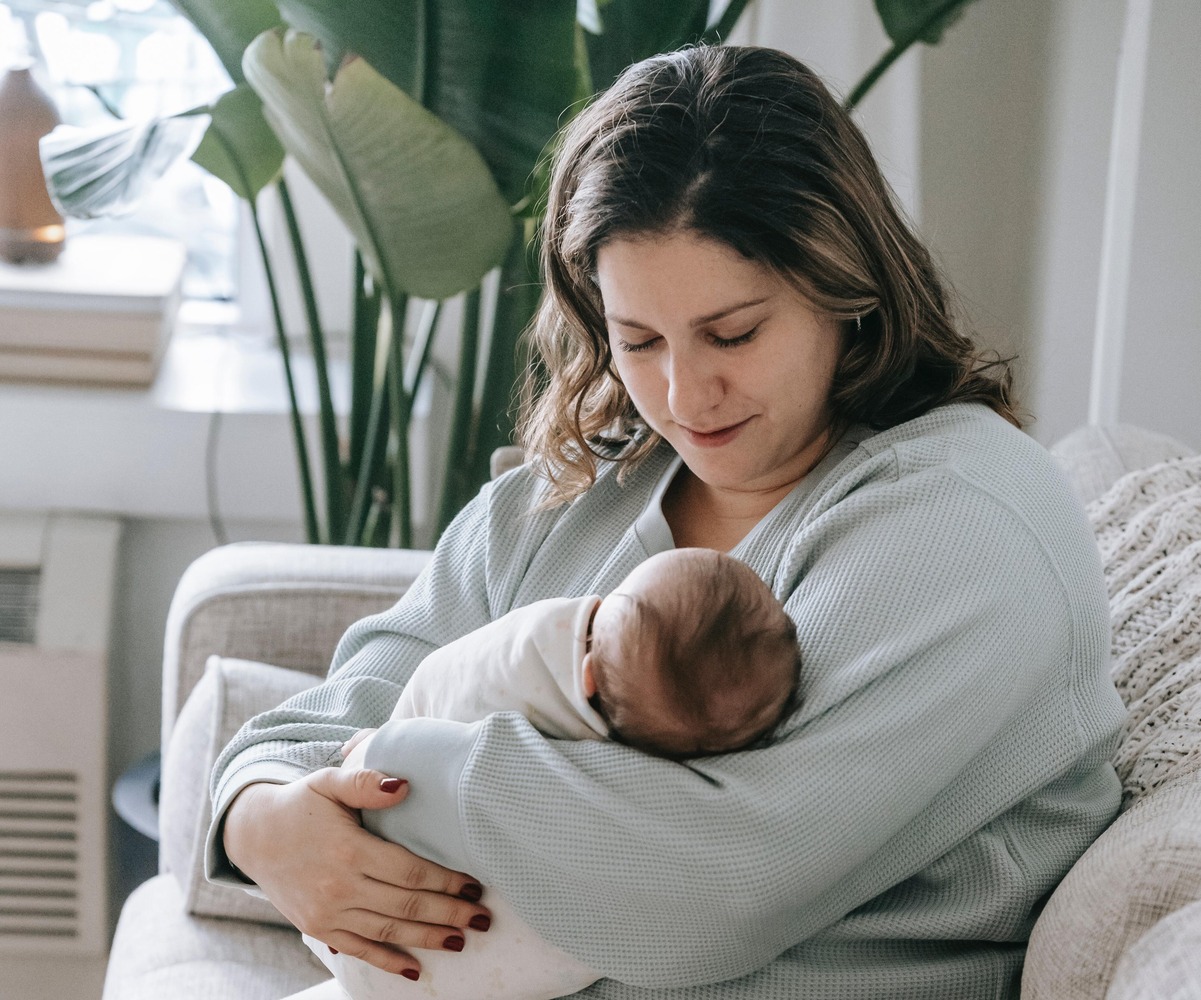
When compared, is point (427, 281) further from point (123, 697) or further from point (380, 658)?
point (123, 697)

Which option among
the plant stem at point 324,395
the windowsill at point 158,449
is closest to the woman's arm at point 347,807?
the plant stem at point 324,395

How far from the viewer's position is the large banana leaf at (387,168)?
4.86 feet

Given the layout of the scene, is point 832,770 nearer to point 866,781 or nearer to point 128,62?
point 866,781

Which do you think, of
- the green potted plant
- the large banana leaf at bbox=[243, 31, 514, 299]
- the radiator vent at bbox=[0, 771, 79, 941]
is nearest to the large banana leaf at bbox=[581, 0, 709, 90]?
the green potted plant

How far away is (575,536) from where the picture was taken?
1.27 metres

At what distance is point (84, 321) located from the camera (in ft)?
7.36

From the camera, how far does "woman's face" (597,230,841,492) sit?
3.46ft

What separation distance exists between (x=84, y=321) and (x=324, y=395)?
571 mm

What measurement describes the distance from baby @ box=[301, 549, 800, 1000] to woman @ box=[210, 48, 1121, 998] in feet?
0.08

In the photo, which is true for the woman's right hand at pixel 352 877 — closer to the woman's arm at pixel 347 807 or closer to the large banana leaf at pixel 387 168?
the woman's arm at pixel 347 807

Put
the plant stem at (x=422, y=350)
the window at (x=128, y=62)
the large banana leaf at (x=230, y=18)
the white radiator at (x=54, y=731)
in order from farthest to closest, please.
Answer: the window at (x=128, y=62)
the white radiator at (x=54, y=731)
the plant stem at (x=422, y=350)
the large banana leaf at (x=230, y=18)

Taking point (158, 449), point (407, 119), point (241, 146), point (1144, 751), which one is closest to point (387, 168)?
point (407, 119)

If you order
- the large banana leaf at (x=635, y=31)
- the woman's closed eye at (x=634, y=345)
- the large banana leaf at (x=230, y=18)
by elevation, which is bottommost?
the woman's closed eye at (x=634, y=345)

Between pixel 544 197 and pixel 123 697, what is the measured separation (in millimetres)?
1271
